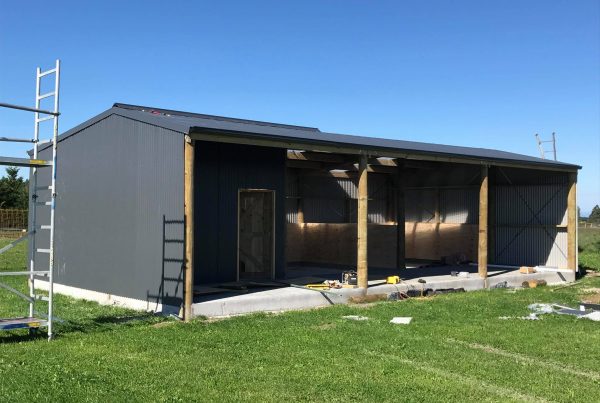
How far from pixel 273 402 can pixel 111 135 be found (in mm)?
9054

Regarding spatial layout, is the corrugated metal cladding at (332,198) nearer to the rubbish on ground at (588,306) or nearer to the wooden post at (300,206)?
the wooden post at (300,206)

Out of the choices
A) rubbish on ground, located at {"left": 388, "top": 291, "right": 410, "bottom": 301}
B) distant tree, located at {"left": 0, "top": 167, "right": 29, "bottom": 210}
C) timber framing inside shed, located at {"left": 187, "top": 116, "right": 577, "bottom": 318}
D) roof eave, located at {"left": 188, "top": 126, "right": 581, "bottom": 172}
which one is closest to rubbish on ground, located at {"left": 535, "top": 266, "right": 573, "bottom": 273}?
timber framing inside shed, located at {"left": 187, "top": 116, "right": 577, "bottom": 318}

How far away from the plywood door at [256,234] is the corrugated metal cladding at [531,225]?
10896 millimetres

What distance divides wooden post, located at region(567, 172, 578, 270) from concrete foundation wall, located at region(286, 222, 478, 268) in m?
3.62

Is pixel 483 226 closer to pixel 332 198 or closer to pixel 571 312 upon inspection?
pixel 571 312

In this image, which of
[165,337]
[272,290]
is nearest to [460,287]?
Answer: [272,290]

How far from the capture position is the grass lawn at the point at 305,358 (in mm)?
6559

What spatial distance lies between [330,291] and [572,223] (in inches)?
415

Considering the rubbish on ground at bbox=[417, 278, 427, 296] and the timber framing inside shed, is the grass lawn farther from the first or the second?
the timber framing inside shed

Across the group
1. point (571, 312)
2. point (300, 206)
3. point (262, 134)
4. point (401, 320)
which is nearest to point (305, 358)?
point (401, 320)

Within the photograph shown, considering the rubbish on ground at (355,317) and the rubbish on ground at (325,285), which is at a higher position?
the rubbish on ground at (325,285)

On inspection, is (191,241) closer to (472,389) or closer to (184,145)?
(184,145)

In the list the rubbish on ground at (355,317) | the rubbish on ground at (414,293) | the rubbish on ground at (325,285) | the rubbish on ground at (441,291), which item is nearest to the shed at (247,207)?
the rubbish on ground at (325,285)

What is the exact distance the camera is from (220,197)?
577 inches
